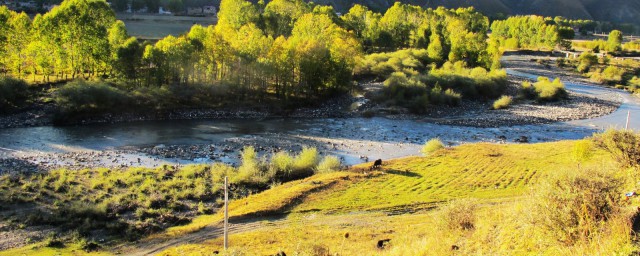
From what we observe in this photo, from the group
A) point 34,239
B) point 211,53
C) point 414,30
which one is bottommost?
point 34,239

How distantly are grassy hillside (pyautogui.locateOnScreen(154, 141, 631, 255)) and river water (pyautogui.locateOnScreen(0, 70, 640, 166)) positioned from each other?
5605 mm

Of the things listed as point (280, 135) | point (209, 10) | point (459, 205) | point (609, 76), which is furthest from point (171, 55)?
point (209, 10)

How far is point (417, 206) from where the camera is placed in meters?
26.1

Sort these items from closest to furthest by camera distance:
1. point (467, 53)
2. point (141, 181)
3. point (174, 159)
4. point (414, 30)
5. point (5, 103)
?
point (141, 181)
point (174, 159)
point (5, 103)
point (467, 53)
point (414, 30)

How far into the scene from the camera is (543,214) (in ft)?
42.5

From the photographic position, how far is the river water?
37750mm

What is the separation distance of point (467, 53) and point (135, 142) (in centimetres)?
5762

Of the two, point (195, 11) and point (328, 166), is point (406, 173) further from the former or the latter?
point (195, 11)

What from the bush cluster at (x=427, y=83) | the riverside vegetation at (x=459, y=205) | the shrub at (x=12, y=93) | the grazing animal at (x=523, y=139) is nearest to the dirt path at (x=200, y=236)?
the riverside vegetation at (x=459, y=205)

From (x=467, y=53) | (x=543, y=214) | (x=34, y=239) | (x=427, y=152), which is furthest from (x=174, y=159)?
(x=467, y=53)

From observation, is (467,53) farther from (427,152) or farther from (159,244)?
(159,244)

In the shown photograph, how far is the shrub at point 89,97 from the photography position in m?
45.7

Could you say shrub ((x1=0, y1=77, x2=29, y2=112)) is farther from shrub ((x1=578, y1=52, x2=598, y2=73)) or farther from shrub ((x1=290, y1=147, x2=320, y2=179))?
shrub ((x1=578, y1=52, x2=598, y2=73))

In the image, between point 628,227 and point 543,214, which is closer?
point 628,227
